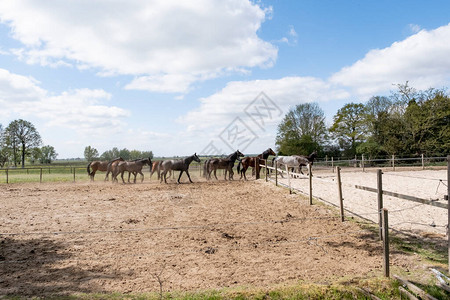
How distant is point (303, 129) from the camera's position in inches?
1398

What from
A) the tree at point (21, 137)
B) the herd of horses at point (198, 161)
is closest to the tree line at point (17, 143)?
the tree at point (21, 137)

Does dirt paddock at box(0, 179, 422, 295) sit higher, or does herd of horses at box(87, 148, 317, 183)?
herd of horses at box(87, 148, 317, 183)

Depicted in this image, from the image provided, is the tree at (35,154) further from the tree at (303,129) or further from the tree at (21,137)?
the tree at (303,129)

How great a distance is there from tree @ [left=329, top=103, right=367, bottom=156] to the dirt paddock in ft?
100

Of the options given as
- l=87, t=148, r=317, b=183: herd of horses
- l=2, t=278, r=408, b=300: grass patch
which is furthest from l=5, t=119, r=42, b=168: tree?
l=2, t=278, r=408, b=300: grass patch

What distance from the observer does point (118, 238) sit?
18.4 ft

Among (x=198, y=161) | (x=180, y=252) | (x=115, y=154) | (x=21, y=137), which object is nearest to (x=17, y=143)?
(x=21, y=137)

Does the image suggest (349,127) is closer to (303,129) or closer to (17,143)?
(303,129)

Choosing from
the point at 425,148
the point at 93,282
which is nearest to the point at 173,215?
the point at 93,282

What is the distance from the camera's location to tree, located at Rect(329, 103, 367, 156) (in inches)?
1379

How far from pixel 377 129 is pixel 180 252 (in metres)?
32.4

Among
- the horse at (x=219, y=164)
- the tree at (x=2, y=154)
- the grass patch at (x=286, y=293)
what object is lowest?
the grass patch at (x=286, y=293)

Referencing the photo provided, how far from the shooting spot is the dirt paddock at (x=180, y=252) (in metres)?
3.72

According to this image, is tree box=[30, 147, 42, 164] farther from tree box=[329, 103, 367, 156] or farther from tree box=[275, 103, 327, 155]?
tree box=[329, 103, 367, 156]
